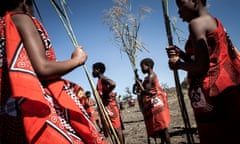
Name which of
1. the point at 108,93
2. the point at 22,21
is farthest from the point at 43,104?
the point at 108,93

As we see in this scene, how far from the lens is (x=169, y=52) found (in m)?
2.33

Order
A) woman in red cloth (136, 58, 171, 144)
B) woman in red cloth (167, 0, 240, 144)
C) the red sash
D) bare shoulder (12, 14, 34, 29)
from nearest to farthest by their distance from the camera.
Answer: the red sash, bare shoulder (12, 14, 34, 29), woman in red cloth (167, 0, 240, 144), woman in red cloth (136, 58, 171, 144)

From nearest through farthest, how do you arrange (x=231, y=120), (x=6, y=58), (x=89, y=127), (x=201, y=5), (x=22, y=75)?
(x=22, y=75) → (x=6, y=58) → (x=89, y=127) → (x=231, y=120) → (x=201, y=5)

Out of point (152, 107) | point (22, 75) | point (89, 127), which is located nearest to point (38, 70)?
point (22, 75)

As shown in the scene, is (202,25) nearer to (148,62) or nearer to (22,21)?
(22,21)

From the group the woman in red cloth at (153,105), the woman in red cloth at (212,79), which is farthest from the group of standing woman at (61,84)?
the woman in red cloth at (153,105)

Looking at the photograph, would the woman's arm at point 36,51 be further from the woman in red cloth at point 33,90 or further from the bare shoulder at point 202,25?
the bare shoulder at point 202,25

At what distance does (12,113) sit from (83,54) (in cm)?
49

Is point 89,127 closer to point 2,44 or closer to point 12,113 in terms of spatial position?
point 12,113

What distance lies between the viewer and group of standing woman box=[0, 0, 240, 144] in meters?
1.27

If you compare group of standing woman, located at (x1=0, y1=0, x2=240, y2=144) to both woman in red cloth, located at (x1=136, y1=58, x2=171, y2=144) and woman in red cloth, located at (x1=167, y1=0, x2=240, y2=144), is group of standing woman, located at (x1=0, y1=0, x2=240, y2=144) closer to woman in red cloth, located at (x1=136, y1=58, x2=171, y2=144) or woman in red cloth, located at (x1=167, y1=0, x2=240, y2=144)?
woman in red cloth, located at (x1=167, y1=0, x2=240, y2=144)

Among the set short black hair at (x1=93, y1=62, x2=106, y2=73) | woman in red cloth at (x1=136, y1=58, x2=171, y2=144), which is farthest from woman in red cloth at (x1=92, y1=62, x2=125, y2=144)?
woman in red cloth at (x1=136, y1=58, x2=171, y2=144)

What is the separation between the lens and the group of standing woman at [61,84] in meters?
1.27

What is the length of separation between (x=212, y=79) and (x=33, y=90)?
1359 mm
